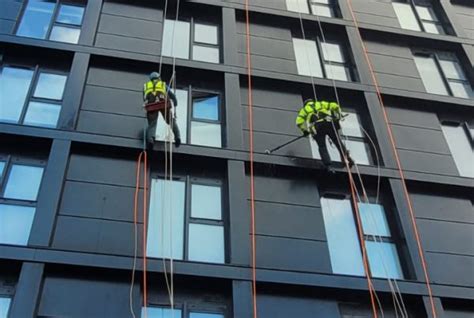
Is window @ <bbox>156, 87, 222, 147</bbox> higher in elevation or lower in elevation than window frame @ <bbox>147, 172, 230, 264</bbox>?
higher

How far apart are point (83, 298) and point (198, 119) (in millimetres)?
4229

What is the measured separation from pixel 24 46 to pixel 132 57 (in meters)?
2.06

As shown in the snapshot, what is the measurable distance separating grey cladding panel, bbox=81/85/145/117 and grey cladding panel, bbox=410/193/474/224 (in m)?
5.45

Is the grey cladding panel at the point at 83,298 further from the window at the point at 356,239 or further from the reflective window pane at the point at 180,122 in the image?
the window at the point at 356,239

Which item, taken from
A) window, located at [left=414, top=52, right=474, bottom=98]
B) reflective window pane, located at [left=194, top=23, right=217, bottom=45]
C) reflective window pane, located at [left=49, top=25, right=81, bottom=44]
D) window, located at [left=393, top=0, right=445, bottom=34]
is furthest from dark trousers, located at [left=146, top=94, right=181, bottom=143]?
window, located at [left=393, top=0, right=445, bottom=34]

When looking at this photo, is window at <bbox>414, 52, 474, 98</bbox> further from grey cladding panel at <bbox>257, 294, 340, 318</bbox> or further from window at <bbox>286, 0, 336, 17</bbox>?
grey cladding panel at <bbox>257, 294, 340, 318</bbox>

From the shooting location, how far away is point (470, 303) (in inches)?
347

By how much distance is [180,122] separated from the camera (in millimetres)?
10305

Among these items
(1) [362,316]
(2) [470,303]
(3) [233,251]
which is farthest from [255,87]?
(2) [470,303]

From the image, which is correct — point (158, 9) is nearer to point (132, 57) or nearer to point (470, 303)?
point (132, 57)

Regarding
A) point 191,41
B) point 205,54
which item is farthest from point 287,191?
point 191,41

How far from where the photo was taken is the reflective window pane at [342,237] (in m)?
9.09

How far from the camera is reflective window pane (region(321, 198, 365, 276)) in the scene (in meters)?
9.09

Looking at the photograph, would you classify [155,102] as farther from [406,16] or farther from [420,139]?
[406,16]
